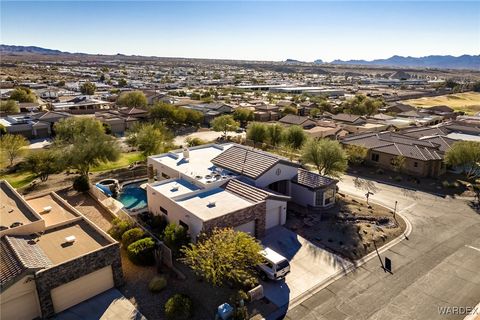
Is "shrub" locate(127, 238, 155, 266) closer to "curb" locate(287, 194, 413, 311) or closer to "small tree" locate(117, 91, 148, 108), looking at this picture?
"curb" locate(287, 194, 413, 311)

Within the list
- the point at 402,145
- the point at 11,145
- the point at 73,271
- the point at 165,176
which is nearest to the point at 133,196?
the point at 165,176

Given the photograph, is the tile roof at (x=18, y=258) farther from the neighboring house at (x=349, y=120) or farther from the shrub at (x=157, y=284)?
the neighboring house at (x=349, y=120)

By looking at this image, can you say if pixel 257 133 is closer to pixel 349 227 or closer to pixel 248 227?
pixel 349 227

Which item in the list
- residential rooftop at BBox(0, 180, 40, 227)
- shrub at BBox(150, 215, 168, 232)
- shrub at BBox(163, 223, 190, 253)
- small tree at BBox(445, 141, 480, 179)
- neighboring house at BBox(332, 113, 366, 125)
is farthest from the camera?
neighboring house at BBox(332, 113, 366, 125)

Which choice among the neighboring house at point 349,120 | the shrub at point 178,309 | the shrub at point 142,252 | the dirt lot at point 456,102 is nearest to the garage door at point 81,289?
the shrub at point 142,252

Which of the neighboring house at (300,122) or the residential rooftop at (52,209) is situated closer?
the residential rooftop at (52,209)

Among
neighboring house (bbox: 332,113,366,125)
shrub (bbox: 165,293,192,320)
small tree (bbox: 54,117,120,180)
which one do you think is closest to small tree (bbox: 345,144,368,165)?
neighboring house (bbox: 332,113,366,125)

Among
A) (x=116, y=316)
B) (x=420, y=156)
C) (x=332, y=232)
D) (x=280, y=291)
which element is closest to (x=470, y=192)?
(x=420, y=156)
